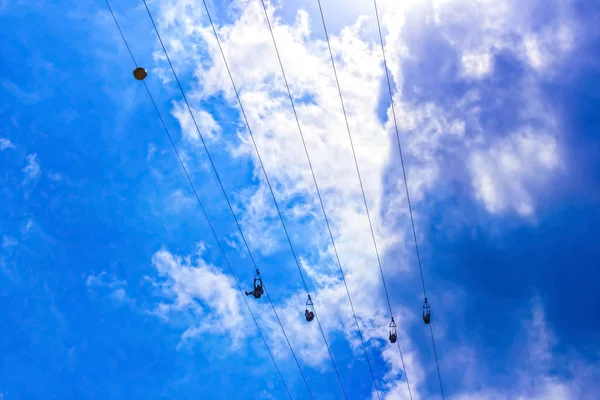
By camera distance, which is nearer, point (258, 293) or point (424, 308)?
point (258, 293)

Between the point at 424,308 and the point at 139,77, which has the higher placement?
the point at 139,77

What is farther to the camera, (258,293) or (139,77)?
(258,293)

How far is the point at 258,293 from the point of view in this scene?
→ 1613 inches

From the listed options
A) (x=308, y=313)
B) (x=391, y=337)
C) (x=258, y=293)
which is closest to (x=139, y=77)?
(x=258, y=293)

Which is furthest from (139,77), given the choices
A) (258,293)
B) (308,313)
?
(308,313)

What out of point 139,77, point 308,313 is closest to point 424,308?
point 308,313

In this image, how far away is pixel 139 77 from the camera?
32156 mm

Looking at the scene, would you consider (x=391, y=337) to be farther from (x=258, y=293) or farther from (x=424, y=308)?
(x=258, y=293)

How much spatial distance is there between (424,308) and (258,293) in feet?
55.0

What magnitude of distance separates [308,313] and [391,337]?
8.56 m

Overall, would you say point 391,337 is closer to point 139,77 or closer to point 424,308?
point 424,308

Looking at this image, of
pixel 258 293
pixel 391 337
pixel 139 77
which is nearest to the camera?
pixel 139 77

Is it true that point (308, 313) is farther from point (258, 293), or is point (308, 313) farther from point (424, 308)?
point (424, 308)

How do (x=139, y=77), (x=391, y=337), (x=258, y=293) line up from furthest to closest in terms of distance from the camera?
(x=391, y=337) → (x=258, y=293) → (x=139, y=77)
